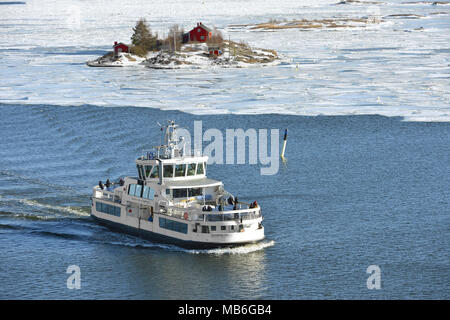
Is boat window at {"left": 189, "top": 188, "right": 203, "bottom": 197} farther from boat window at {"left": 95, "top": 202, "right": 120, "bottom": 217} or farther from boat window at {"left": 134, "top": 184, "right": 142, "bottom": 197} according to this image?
boat window at {"left": 95, "top": 202, "right": 120, "bottom": 217}

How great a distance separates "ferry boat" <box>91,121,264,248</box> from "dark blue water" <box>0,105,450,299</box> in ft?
3.17

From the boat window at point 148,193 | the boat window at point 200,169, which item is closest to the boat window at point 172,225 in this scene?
the boat window at point 148,193

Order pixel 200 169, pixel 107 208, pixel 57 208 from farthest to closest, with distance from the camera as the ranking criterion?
pixel 57 208
pixel 107 208
pixel 200 169

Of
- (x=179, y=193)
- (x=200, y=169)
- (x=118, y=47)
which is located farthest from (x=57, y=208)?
(x=118, y=47)

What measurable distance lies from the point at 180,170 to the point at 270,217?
7508mm

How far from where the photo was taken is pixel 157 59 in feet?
459

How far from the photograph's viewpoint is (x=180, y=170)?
175 ft

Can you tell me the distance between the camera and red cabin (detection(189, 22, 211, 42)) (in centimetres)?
14825

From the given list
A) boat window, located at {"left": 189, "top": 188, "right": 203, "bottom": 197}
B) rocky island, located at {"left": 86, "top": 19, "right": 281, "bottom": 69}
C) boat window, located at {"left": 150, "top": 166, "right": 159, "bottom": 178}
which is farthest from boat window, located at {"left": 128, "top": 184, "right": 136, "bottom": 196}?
rocky island, located at {"left": 86, "top": 19, "right": 281, "bottom": 69}

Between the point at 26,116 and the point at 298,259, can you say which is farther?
the point at 26,116

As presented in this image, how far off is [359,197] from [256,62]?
78963 mm

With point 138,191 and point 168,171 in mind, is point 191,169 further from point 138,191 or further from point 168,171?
point 138,191
